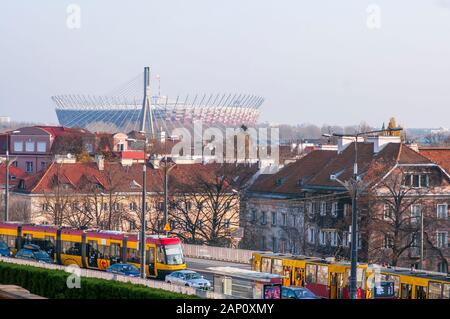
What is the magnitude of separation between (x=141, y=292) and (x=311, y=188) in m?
29.9

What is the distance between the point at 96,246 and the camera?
37.1 metres

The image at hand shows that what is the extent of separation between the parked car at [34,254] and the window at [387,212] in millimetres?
12942

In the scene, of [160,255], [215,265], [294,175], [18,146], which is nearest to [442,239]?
[215,265]

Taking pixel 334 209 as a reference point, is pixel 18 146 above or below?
above

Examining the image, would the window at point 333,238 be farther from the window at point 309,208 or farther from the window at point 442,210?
the window at point 442,210

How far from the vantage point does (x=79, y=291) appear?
24.3 meters

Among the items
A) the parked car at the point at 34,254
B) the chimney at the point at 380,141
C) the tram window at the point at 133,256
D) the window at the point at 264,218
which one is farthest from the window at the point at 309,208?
the tram window at the point at 133,256

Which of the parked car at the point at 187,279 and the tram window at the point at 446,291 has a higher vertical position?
the tram window at the point at 446,291

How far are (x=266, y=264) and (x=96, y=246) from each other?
6.30 m

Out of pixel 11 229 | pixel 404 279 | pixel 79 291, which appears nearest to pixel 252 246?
pixel 11 229

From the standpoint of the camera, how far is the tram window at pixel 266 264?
3397 centimetres

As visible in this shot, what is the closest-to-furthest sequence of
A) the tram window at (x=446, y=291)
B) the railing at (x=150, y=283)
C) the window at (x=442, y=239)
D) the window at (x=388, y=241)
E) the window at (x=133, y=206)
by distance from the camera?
the railing at (x=150, y=283) → the tram window at (x=446, y=291) → the window at (x=388, y=241) → the window at (x=442, y=239) → the window at (x=133, y=206)

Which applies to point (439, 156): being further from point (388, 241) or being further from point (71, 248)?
point (71, 248)
